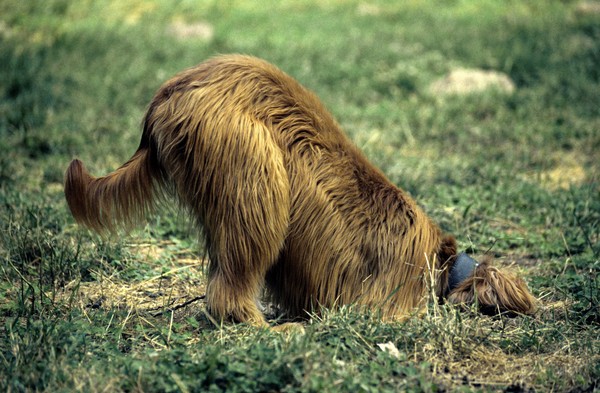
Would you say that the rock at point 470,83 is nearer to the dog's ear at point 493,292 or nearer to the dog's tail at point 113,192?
the dog's ear at point 493,292

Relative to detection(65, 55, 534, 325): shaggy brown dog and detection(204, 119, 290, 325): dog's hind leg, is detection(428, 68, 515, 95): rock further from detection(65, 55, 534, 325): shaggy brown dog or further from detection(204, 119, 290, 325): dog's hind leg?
detection(204, 119, 290, 325): dog's hind leg

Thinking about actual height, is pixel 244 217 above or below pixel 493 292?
above

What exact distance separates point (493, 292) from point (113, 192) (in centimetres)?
195

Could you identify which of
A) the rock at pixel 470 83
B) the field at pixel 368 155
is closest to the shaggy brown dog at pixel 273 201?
the field at pixel 368 155

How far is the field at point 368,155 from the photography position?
3268 mm

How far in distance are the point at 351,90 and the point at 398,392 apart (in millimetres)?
Result: 6252

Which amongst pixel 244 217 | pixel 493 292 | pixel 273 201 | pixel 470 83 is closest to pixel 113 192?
pixel 244 217

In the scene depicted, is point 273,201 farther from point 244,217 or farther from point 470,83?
point 470,83

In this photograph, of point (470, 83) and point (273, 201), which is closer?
point (273, 201)

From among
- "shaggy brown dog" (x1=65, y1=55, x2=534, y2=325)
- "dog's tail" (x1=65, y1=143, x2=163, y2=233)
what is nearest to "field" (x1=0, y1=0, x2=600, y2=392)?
"shaggy brown dog" (x1=65, y1=55, x2=534, y2=325)

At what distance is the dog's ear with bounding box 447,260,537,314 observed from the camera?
3.80m

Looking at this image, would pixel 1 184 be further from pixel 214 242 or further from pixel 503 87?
pixel 503 87

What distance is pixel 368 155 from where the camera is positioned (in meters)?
6.73

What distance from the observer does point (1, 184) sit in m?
5.91
